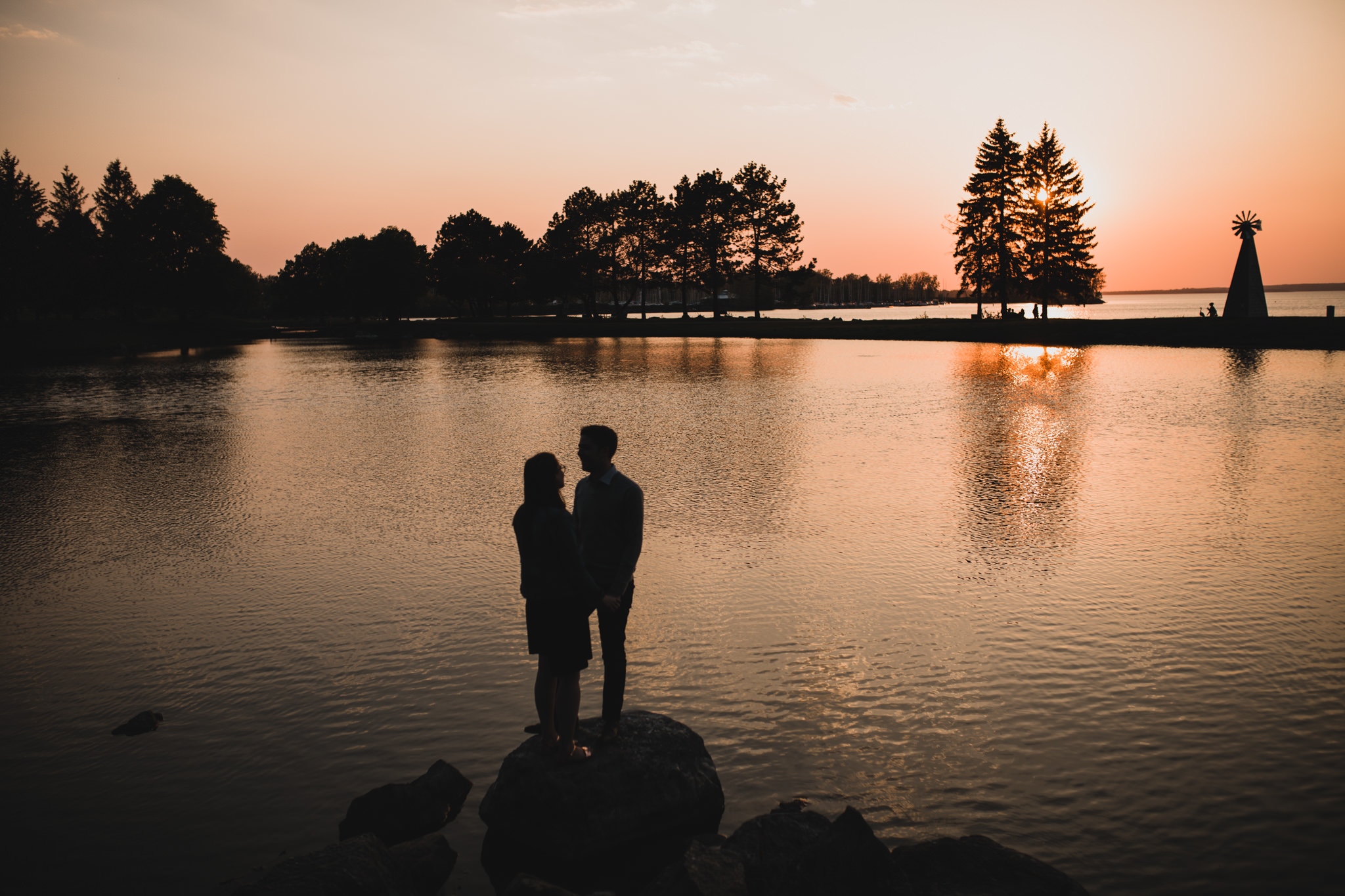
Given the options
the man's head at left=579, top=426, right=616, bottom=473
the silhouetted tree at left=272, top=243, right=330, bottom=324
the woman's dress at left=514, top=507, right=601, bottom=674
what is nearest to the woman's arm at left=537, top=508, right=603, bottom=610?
the woman's dress at left=514, top=507, right=601, bottom=674

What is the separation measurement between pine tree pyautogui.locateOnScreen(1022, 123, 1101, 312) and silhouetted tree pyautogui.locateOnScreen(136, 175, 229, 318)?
94411 mm

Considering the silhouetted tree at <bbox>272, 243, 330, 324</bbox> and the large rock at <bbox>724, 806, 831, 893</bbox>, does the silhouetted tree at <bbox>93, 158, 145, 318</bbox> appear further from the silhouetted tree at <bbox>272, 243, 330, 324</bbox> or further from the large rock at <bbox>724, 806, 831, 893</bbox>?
the large rock at <bbox>724, 806, 831, 893</bbox>

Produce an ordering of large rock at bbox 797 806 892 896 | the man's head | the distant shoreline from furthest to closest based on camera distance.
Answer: the distant shoreline → the man's head → large rock at bbox 797 806 892 896

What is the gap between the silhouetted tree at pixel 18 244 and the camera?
72.4 meters

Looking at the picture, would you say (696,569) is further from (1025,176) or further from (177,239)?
(177,239)

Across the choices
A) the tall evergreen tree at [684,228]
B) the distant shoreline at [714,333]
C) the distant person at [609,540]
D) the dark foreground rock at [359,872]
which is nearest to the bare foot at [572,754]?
the distant person at [609,540]

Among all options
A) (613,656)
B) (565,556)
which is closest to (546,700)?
(613,656)

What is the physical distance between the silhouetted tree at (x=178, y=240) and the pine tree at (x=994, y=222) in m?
88.7

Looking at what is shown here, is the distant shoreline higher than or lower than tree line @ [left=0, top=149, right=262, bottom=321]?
lower

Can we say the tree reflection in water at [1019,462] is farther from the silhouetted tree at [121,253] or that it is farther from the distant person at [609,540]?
the silhouetted tree at [121,253]

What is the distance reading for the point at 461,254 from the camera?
127750 millimetres

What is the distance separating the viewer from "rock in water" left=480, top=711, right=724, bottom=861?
455 cm

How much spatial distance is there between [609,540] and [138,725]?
13.1ft

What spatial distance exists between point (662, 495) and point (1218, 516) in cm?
828
